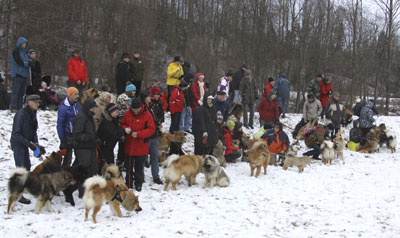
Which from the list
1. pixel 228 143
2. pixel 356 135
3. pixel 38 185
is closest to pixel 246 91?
pixel 228 143

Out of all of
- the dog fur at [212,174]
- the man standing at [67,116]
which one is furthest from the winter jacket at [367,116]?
the man standing at [67,116]

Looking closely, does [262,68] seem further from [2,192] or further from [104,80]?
[2,192]

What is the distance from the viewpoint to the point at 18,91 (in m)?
10.1

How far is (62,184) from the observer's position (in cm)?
557

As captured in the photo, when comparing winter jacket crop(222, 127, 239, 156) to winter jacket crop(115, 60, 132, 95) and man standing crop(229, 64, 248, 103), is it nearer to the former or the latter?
winter jacket crop(115, 60, 132, 95)

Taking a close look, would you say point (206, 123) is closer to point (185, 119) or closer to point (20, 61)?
point (185, 119)

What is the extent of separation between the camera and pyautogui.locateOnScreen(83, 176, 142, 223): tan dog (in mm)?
5102

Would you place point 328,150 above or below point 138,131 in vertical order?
below

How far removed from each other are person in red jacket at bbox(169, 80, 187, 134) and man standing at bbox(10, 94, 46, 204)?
16.9 ft

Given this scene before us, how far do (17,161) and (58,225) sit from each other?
5.62 ft

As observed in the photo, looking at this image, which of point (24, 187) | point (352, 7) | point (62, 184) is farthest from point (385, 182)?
point (352, 7)

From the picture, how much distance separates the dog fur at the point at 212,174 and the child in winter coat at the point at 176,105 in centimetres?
346

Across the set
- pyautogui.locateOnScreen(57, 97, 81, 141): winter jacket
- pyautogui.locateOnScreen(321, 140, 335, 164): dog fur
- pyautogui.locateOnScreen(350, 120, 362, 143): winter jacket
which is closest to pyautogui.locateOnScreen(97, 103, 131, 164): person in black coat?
pyautogui.locateOnScreen(57, 97, 81, 141): winter jacket

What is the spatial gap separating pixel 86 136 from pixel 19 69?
571 centimetres
